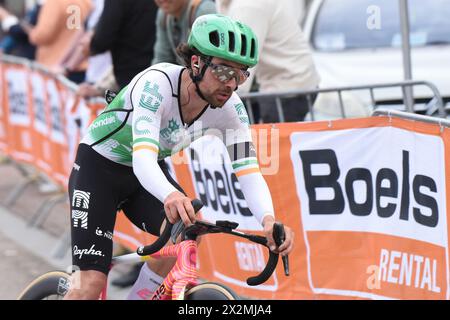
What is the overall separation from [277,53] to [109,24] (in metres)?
1.38

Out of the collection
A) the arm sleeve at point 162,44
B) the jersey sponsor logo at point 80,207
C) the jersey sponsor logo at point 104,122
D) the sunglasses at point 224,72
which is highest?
the arm sleeve at point 162,44

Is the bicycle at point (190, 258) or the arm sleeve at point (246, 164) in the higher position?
the arm sleeve at point (246, 164)

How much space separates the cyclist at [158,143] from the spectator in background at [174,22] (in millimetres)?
1927

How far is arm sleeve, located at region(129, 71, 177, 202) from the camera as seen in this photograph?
4.18m

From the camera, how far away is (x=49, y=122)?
984 centimetres

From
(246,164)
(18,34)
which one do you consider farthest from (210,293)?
(18,34)

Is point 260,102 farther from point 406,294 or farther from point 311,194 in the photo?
point 406,294

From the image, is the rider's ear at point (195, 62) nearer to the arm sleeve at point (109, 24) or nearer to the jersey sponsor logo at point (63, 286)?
the jersey sponsor logo at point (63, 286)

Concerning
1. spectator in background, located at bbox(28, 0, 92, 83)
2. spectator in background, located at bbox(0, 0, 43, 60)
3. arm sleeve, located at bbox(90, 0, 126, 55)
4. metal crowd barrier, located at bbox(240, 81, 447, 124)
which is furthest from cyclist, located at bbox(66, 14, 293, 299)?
spectator in background, located at bbox(0, 0, 43, 60)

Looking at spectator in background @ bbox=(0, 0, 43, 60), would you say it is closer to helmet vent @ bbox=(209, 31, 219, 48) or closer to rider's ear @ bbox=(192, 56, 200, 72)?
rider's ear @ bbox=(192, 56, 200, 72)

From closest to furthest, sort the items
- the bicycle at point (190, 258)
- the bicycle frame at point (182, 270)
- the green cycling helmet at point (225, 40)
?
the bicycle at point (190, 258)
the green cycling helmet at point (225, 40)
the bicycle frame at point (182, 270)

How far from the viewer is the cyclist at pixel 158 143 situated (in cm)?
425

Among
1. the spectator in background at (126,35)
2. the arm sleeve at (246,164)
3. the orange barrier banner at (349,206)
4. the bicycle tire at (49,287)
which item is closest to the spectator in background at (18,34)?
the spectator in background at (126,35)
